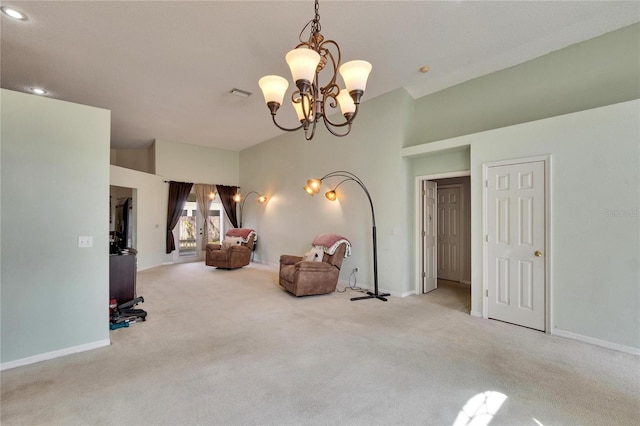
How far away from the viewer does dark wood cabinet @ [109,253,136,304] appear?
3924 millimetres

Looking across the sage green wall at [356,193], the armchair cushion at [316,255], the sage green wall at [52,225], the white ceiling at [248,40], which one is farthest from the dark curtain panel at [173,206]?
the sage green wall at [52,225]

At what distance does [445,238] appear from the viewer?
20.7 ft

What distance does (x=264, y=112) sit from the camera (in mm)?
5848

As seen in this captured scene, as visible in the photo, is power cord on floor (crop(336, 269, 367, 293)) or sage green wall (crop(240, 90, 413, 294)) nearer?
sage green wall (crop(240, 90, 413, 294))

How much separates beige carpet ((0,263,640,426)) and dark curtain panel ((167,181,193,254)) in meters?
4.67

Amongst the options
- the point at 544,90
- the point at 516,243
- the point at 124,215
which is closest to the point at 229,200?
the point at 124,215

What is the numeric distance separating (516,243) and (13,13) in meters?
6.05

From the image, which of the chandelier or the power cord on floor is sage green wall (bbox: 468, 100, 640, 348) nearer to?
the chandelier

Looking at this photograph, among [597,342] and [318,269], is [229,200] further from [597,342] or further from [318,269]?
[597,342]

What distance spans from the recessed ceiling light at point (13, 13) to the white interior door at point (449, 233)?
267 inches

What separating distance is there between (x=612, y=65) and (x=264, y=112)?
5.12 metres

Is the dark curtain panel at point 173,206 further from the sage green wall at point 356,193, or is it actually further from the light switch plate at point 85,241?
the light switch plate at point 85,241

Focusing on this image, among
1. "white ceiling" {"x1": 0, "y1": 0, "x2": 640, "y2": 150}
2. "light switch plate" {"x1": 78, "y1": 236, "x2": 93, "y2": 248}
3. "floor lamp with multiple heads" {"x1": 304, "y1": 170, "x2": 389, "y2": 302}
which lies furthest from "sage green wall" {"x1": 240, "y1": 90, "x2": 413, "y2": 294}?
"light switch plate" {"x1": 78, "y1": 236, "x2": 93, "y2": 248}

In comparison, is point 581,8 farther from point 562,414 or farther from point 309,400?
point 309,400
